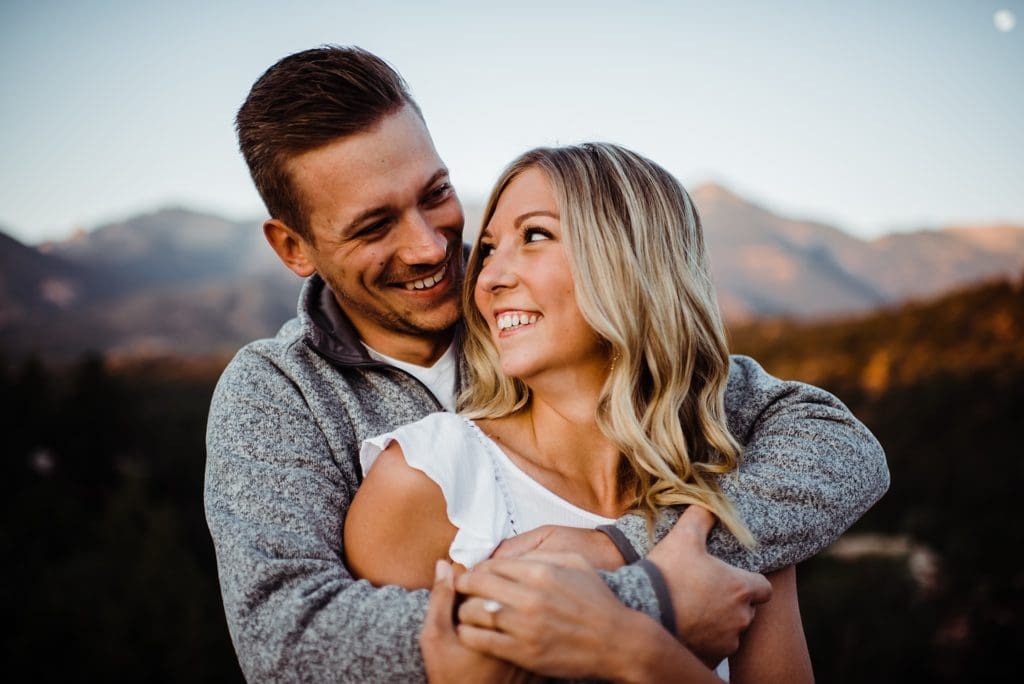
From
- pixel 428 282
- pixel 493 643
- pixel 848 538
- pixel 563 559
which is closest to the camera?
pixel 493 643

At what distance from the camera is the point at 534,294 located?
7.30 feet

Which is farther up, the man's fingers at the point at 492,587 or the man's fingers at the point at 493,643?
the man's fingers at the point at 492,587

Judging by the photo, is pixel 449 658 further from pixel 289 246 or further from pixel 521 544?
pixel 289 246

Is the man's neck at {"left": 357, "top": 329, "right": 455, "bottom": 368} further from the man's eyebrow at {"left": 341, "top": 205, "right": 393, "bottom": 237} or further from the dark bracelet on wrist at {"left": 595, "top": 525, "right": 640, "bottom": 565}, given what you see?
the dark bracelet on wrist at {"left": 595, "top": 525, "right": 640, "bottom": 565}

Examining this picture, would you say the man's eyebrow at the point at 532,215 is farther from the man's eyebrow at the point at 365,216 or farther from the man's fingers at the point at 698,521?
the man's fingers at the point at 698,521

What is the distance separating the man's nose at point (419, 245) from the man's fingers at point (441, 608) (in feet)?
3.98

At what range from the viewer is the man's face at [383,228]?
Answer: 8.34ft

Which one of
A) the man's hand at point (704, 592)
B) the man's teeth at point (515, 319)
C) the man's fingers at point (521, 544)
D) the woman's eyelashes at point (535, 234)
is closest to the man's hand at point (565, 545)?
the man's fingers at point (521, 544)

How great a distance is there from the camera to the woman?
2.12 m

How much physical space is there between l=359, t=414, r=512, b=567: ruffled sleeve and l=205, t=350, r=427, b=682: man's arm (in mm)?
184

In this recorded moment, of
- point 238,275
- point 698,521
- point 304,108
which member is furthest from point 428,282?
point 238,275

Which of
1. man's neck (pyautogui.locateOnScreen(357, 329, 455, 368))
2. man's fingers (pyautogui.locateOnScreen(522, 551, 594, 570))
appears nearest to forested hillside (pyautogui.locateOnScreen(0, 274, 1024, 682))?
man's neck (pyautogui.locateOnScreen(357, 329, 455, 368))

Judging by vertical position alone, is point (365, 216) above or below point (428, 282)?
above

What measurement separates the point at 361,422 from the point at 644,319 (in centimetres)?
90
